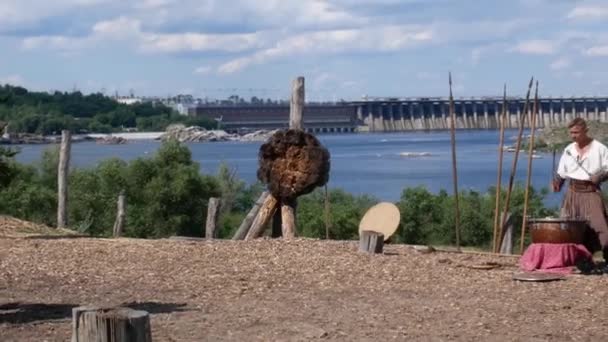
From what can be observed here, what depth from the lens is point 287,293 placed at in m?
11.7

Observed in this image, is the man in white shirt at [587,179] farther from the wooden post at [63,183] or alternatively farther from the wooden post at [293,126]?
the wooden post at [63,183]

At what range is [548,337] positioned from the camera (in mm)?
9773

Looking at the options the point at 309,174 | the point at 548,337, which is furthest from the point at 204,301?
the point at 309,174

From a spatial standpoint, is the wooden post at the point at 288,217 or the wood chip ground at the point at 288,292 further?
the wooden post at the point at 288,217

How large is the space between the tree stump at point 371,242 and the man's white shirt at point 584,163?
2.11 metres

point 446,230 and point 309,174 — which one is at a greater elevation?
point 309,174

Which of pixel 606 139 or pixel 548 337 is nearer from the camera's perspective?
pixel 548 337

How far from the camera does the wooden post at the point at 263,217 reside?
16.4 m

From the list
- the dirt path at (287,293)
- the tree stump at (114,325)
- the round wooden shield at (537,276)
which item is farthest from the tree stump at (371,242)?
the tree stump at (114,325)

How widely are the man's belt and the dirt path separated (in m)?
1.04

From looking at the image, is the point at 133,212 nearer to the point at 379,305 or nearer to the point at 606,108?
the point at 379,305

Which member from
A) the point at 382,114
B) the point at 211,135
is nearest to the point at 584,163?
the point at 382,114

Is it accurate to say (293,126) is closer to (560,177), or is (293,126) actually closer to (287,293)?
(560,177)

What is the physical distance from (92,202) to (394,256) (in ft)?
71.2
